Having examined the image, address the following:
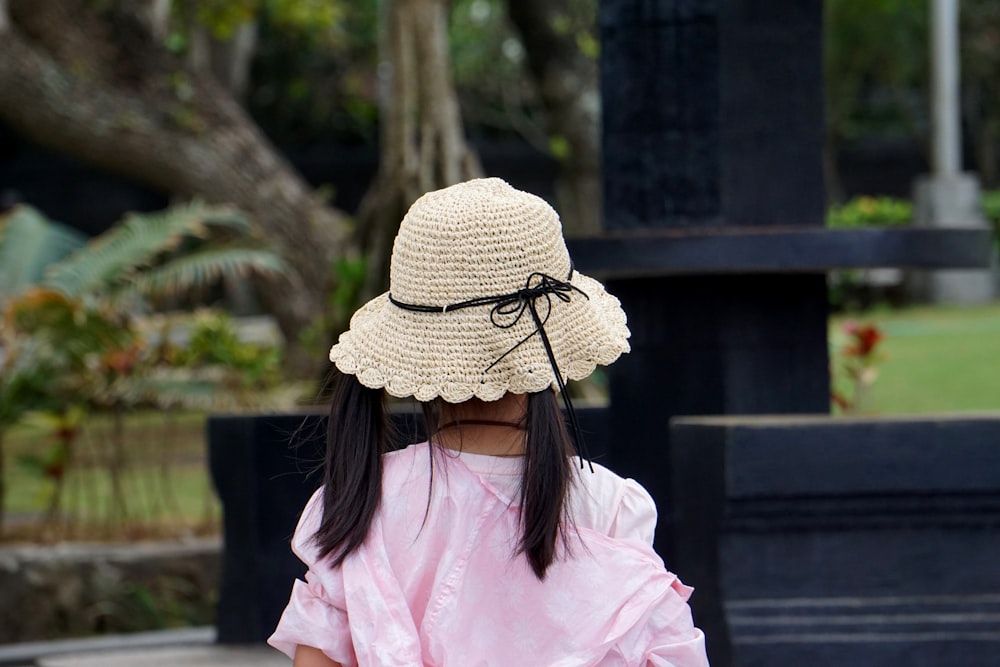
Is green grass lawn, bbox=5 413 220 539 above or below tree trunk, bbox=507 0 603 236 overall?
below

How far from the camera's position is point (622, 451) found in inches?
178

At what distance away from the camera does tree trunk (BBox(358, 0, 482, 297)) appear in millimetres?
7738

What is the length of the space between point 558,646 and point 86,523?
6.10 m

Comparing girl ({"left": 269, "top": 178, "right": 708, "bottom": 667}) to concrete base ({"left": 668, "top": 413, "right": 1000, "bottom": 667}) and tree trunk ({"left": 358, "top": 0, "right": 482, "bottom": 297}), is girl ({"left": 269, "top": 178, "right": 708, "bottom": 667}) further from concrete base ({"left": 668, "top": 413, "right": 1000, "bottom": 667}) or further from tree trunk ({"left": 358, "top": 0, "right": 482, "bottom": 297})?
tree trunk ({"left": 358, "top": 0, "right": 482, "bottom": 297})

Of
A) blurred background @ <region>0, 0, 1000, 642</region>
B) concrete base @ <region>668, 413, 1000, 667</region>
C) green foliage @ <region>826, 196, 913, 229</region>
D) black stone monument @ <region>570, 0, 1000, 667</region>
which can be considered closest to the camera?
concrete base @ <region>668, 413, 1000, 667</region>

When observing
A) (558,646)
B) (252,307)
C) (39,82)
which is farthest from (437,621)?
(252,307)

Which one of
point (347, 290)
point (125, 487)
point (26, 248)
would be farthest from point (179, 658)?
point (125, 487)

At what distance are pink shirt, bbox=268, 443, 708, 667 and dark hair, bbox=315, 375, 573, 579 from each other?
0.03 meters

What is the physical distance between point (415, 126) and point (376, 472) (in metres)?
6.11

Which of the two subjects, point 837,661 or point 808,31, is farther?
point 808,31

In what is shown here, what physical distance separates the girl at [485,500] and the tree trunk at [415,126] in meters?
5.40

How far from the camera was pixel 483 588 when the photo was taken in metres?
2.13

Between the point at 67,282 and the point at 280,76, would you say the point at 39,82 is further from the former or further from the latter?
the point at 280,76

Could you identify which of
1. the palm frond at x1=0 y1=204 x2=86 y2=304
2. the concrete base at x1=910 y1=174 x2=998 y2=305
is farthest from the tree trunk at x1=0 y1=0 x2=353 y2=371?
the concrete base at x1=910 y1=174 x2=998 y2=305
